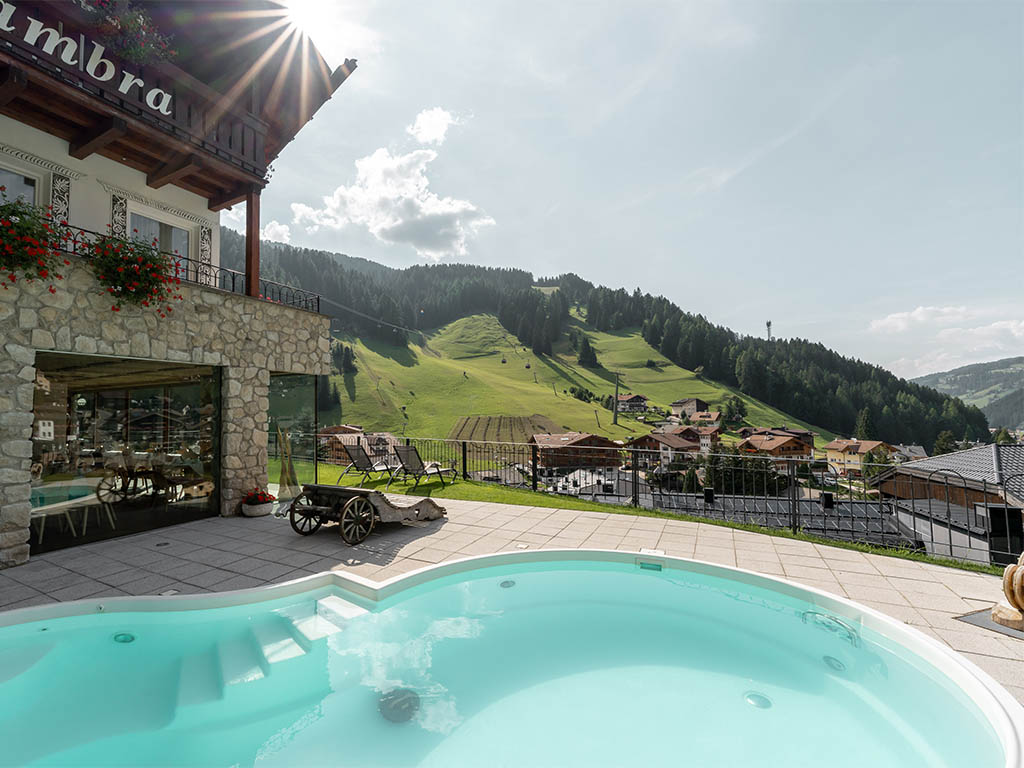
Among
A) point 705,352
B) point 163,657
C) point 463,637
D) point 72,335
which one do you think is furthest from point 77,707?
point 705,352

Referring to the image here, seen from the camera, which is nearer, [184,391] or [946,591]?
[946,591]

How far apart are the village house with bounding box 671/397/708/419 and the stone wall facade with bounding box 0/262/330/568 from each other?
7725cm

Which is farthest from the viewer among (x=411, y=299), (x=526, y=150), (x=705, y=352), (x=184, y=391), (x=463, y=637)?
(x=411, y=299)

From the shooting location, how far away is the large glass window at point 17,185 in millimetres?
6176

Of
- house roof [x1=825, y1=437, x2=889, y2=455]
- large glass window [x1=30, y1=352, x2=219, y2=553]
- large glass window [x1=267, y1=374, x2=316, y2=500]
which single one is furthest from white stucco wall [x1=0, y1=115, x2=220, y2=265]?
house roof [x1=825, y1=437, x2=889, y2=455]

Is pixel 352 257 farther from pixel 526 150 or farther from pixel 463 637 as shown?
pixel 463 637

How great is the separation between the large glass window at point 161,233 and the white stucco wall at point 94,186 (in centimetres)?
9

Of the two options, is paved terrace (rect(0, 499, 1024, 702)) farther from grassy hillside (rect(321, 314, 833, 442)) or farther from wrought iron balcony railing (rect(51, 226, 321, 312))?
grassy hillside (rect(321, 314, 833, 442))

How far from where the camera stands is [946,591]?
428 cm

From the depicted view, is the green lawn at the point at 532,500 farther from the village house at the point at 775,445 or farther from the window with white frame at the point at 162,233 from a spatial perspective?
the village house at the point at 775,445

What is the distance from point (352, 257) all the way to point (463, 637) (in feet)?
429

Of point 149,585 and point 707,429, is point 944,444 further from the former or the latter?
point 149,585

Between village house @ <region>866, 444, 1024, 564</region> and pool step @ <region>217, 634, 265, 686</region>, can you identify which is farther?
village house @ <region>866, 444, 1024, 564</region>

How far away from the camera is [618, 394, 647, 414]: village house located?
7662 centimetres
